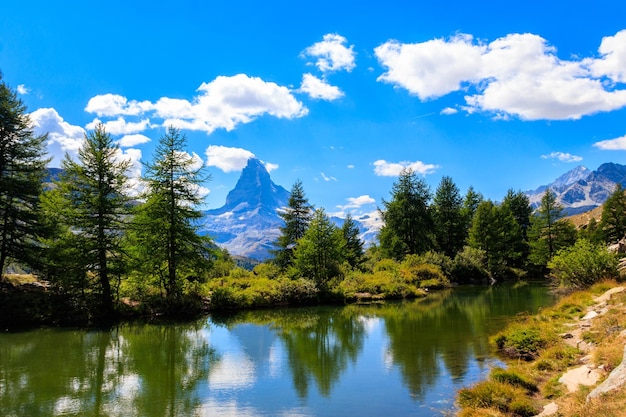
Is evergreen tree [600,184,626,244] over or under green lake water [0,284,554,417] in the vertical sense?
over

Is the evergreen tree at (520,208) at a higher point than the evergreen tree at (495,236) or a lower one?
higher

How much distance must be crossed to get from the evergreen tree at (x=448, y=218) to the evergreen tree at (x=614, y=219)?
20710mm

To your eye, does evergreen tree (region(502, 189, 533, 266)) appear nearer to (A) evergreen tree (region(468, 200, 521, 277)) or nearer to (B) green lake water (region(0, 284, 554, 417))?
(A) evergreen tree (region(468, 200, 521, 277))

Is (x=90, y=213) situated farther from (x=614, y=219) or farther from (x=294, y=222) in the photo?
(x=614, y=219)

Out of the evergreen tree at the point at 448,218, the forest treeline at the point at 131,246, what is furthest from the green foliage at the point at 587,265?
the evergreen tree at the point at 448,218

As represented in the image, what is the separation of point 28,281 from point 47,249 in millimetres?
4476

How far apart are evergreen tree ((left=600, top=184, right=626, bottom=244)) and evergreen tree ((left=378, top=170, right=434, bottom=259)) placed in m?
23.3

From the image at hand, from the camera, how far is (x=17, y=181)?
2909 cm

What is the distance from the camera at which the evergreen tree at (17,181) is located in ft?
93.7

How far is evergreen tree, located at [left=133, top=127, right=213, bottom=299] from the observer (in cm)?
3120

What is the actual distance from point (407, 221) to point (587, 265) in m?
36.6

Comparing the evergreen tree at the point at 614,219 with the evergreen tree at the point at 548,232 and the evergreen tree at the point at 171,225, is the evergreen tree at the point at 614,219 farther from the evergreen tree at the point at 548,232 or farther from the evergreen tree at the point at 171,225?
the evergreen tree at the point at 171,225

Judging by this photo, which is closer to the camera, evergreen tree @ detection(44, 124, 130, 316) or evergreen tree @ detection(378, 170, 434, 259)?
evergreen tree @ detection(44, 124, 130, 316)

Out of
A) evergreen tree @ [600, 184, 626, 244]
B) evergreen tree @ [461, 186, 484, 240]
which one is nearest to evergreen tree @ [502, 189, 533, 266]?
evergreen tree @ [461, 186, 484, 240]
